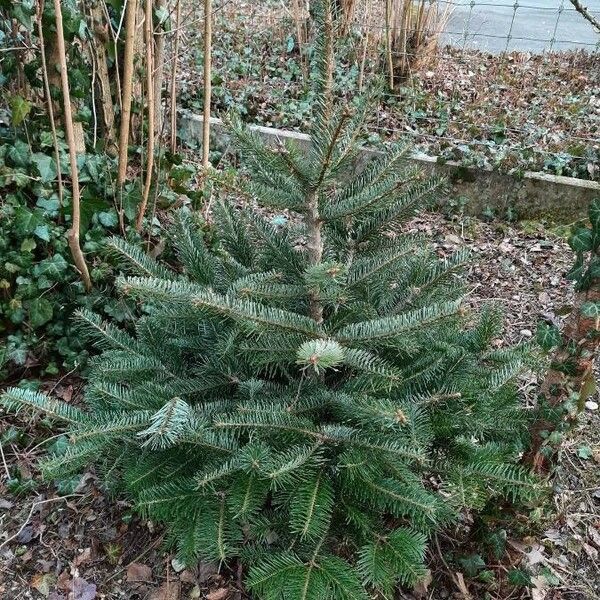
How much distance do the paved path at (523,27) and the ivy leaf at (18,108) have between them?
15.6ft

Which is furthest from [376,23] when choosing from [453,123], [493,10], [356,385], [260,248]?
[356,385]

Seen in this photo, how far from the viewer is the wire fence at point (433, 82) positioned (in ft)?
13.1

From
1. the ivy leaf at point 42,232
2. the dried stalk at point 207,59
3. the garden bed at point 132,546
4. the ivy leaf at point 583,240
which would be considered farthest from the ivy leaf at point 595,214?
the ivy leaf at point 42,232

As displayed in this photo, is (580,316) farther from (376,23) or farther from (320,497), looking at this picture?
(376,23)

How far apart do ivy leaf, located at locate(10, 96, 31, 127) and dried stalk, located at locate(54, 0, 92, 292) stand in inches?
5.7

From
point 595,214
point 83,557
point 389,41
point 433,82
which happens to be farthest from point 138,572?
point 433,82

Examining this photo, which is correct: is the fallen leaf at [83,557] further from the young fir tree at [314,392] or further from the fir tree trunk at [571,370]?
the fir tree trunk at [571,370]

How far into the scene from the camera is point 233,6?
6164 mm

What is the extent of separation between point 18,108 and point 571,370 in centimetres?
218

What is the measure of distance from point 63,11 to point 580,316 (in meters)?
2.16

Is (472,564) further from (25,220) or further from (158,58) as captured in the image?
(158,58)

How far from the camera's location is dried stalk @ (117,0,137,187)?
215 centimetres

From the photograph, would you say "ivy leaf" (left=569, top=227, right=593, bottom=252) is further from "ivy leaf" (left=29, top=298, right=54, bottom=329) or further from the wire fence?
the wire fence

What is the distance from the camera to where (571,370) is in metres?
1.58
